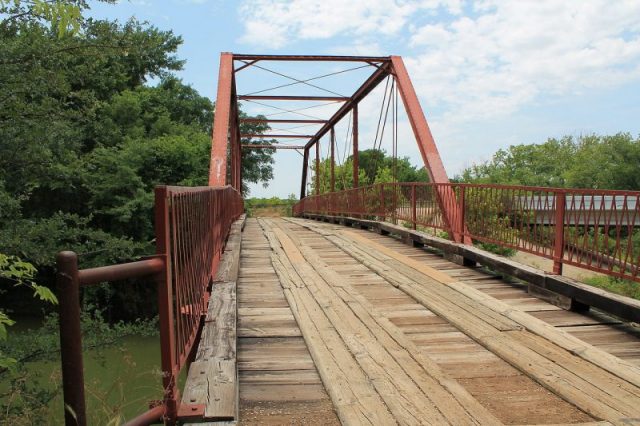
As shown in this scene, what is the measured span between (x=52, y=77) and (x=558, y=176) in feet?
161

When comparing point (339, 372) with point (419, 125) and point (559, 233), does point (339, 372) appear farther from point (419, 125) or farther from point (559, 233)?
point (419, 125)

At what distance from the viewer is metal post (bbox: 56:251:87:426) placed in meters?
1.68

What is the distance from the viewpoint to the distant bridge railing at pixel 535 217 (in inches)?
176

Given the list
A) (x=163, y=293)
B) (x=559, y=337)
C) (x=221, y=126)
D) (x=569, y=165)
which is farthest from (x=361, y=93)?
(x=569, y=165)

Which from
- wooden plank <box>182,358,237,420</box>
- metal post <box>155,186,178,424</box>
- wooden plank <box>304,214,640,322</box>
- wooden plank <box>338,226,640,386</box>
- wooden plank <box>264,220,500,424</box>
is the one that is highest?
metal post <box>155,186,178,424</box>

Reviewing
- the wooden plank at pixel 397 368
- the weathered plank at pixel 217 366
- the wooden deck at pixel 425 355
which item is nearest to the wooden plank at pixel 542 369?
the wooden deck at pixel 425 355

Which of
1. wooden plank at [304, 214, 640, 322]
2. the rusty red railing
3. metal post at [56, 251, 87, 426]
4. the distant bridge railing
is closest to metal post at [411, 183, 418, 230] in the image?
the distant bridge railing

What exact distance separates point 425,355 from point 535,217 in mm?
3068

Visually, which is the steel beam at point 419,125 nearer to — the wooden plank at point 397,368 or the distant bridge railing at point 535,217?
→ the distant bridge railing at point 535,217

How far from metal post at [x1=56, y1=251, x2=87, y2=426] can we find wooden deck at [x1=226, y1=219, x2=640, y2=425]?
88 cm

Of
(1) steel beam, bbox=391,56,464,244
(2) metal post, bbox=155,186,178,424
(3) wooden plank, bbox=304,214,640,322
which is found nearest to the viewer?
(2) metal post, bbox=155,186,178,424

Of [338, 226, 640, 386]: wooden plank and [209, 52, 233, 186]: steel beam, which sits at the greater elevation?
[209, 52, 233, 186]: steel beam

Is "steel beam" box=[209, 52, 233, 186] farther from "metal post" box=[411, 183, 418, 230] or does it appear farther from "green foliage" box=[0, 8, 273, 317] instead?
"metal post" box=[411, 183, 418, 230]

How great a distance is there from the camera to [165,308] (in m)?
2.18
